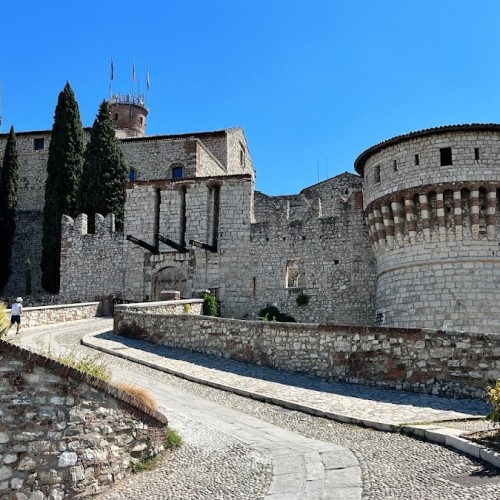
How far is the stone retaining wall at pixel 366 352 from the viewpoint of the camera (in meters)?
13.0

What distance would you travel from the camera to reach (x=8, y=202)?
1722 inches

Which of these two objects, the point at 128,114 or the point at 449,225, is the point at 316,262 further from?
the point at 128,114

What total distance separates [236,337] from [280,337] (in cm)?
166

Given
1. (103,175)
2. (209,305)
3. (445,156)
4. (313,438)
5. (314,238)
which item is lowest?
(313,438)

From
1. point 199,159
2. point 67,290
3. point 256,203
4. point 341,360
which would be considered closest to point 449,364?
point 341,360

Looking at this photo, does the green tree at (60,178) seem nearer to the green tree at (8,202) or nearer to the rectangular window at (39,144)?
the green tree at (8,202)

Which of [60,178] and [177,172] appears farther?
[177,172]

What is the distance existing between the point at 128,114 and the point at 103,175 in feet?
67.5

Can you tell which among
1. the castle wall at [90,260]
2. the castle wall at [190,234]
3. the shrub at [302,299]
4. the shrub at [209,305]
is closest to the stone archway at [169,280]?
the castle wall at [190,234]

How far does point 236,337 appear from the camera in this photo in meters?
17.3

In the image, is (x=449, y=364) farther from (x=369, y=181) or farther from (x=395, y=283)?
(x=369, y=181)

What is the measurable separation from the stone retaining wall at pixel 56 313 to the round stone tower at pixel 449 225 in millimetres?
13886

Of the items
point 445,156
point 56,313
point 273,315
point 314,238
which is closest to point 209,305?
point 273,315

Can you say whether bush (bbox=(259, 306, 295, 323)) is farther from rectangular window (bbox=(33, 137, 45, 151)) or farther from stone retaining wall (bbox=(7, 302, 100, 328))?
rectangular window (bbox=(33, 137, 45, 151))
